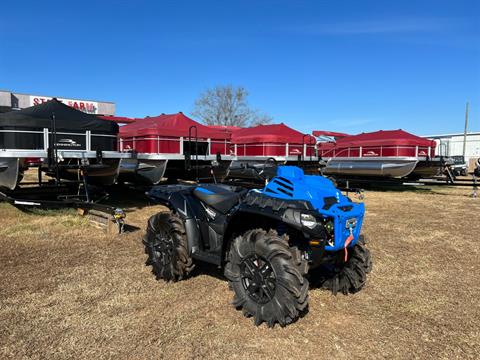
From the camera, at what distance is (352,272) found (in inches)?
132

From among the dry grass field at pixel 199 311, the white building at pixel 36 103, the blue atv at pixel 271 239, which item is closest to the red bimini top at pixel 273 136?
the dry grass field at pixel 199 311

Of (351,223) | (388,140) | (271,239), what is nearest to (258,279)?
(271,239)

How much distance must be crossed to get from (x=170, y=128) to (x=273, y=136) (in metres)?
3.77

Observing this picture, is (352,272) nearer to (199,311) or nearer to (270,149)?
Answer: (199,311)

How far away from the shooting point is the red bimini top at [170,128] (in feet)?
30.7

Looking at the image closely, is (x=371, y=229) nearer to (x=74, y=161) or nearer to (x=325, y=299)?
(x=325, y=299)

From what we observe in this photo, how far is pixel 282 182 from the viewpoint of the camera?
119 inches

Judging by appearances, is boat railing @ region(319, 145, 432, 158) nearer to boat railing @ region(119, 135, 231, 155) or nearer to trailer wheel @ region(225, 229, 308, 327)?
boat railing @ region(119, 135, 231, 155)

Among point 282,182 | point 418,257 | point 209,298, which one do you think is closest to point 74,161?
point 209,298

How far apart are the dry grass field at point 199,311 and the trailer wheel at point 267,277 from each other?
0.45ft

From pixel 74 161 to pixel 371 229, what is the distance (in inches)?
233

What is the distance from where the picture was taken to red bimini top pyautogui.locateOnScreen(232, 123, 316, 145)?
12031 mm

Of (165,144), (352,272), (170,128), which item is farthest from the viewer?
(170,128)

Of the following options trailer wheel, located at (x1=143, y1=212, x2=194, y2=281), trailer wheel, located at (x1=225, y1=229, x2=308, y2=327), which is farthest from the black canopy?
trailer wheel, located at (x1=225, y1=229, x2=308, y2=327)
